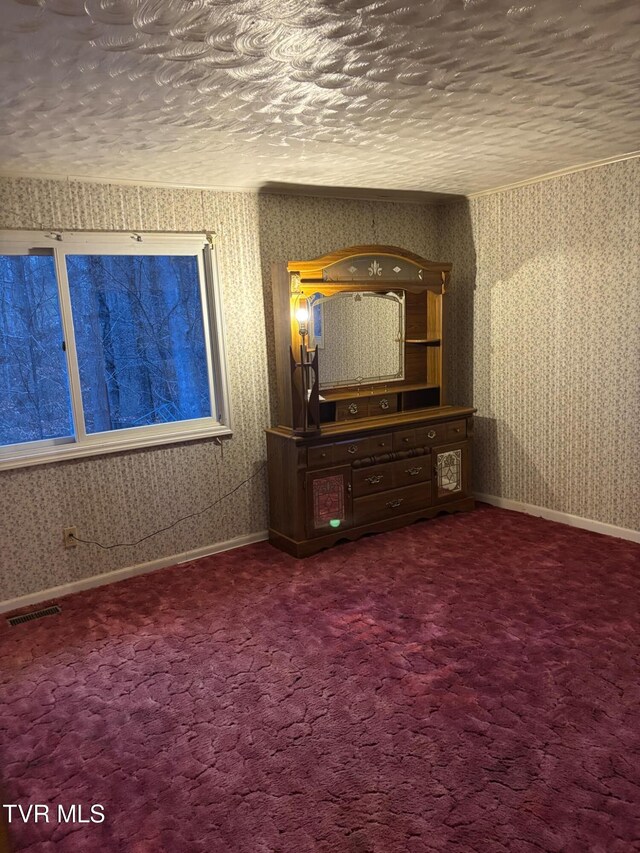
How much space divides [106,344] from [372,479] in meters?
1.84

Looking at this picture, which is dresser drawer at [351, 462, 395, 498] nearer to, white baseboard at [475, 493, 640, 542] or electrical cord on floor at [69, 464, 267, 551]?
electrical cord on floor at [69, 464, 267, 551]

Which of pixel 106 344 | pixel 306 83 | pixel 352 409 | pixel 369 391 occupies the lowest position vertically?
pixel 352 409

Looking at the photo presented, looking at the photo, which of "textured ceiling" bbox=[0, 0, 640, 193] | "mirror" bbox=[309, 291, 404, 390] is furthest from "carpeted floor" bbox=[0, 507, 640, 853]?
"textured ceiling" bbox=[0, 0, 640, 193]

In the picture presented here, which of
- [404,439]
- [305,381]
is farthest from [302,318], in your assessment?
[404,439]

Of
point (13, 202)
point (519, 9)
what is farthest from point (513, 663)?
point (13, 202)

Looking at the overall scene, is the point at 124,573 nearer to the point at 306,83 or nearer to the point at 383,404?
the point at 383,404

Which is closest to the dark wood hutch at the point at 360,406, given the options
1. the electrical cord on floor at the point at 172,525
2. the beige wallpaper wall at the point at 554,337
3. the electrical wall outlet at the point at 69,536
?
the electrical cord on floor at the point at 172,525

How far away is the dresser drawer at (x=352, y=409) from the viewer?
168 inches

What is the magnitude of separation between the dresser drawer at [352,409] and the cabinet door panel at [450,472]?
563mm

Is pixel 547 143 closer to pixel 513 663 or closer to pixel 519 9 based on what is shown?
pixel 519 9

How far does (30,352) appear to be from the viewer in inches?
136

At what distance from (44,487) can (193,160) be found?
190cm

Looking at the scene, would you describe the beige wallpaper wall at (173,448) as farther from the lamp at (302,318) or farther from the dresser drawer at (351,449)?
the dresser drawer at (351,449)

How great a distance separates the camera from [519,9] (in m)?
1.69
